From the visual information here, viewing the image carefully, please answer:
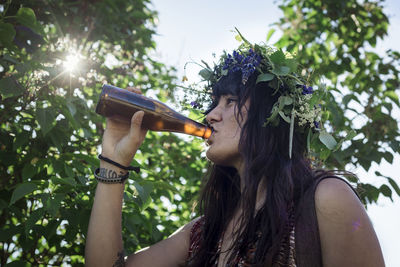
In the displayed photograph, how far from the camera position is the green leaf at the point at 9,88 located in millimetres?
1930

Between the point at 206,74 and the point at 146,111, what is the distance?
1.39 feet

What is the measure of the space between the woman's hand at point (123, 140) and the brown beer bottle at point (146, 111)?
4 centimetres

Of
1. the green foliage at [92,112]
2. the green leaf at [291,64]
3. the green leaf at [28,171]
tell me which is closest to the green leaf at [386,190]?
the green foliage at [92,112]

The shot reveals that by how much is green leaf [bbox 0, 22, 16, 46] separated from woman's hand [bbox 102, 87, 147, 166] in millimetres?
608

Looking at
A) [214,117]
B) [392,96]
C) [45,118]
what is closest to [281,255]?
[214,117]

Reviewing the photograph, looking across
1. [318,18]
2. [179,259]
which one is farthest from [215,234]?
[318,18]

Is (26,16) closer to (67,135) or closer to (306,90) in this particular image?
(67,135)

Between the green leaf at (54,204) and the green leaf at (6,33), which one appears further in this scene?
the green leaf at (6,33)

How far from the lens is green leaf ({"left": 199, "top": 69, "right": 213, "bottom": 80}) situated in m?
2.24

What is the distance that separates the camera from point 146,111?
6.68ft

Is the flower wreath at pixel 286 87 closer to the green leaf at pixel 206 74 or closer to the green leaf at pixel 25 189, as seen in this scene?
the green leaf at pixel 206 74

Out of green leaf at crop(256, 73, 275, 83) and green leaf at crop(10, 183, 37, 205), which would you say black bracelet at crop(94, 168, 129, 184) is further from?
green leaf at crop(256, 73, 275, 83)

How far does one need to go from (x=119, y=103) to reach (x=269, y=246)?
946 millimetres

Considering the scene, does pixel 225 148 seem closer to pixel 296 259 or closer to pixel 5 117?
pixel 296 259
